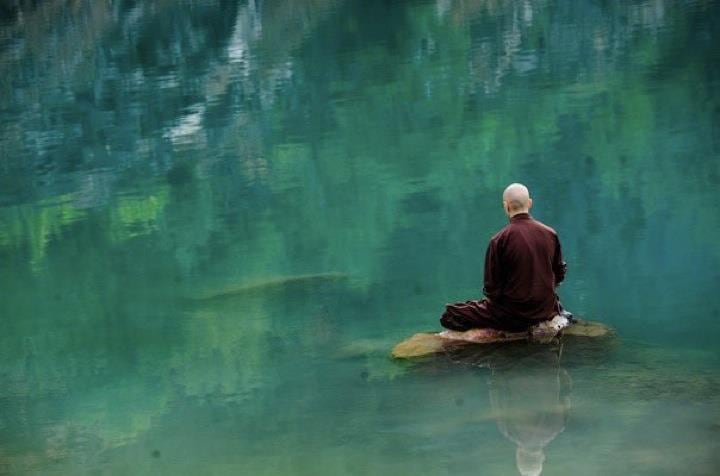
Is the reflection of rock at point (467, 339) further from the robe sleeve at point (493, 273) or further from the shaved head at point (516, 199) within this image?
the shaved head at point (516, 199)

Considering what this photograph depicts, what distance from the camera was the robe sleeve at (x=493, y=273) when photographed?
39.5ft

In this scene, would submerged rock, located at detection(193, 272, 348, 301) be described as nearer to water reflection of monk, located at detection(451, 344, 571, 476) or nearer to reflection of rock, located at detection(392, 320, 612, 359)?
reflection of rock, located at detection(392, 320, 612, 359)

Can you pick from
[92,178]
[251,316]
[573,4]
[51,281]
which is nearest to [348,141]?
[92,178]

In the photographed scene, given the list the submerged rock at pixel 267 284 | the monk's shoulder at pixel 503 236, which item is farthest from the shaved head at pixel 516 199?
the submerged rock at pixel 267 284

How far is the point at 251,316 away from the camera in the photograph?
15.8 m

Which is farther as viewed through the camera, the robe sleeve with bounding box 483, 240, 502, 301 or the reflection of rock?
the reflection of rock

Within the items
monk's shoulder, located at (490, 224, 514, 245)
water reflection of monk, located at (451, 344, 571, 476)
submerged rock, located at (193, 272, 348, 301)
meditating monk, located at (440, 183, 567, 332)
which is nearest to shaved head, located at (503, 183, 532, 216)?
meditating monk, located at (440, 183, 567, 332)

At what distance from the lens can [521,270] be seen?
12.0 metres

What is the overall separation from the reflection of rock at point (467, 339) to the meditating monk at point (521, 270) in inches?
4.6

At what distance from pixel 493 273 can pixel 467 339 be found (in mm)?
735

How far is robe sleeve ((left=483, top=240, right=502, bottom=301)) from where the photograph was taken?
1205cm

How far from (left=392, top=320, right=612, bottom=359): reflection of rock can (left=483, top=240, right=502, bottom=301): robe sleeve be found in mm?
441

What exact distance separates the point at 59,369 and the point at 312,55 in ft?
102

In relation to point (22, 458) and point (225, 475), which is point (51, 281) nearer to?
point (22, 458)
